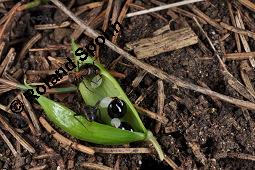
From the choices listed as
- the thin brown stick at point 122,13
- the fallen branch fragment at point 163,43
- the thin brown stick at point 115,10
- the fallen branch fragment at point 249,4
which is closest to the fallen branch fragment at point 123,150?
the fallen branch fragment at point 163,43

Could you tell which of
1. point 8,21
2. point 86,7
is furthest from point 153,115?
point 8,21

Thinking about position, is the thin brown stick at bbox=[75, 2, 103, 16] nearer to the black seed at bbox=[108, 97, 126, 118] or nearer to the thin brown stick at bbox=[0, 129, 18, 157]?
the black seed at bbox=[108, 97, 126, 118]

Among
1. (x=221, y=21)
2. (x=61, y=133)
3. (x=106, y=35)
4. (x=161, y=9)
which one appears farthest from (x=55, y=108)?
(x=221, y=21)

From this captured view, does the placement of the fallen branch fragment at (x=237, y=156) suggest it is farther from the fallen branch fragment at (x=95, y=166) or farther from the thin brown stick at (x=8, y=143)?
the thin brown stick at (x=8, y=143)

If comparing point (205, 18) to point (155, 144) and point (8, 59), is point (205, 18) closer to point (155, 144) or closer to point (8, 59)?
point (155, 144)

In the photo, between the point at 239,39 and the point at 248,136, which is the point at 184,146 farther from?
the point at 239,39

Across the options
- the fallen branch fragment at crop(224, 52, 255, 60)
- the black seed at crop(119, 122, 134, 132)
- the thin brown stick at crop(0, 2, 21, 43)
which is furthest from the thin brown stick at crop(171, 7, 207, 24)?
the thin brown stick at crop(0, 2, 21, 43)
